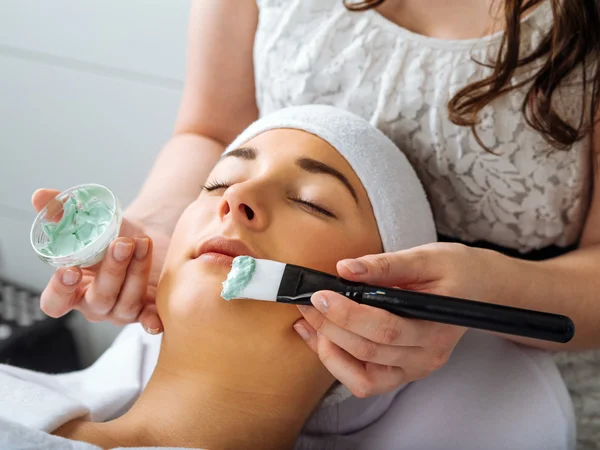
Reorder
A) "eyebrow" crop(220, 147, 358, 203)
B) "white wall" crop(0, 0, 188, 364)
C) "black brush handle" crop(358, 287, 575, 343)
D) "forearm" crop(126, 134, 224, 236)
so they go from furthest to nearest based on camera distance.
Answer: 1. "white wall" crop(0, 0, 188, 364)
2. "forearm" crop(126, 134, 224, 236)
3. "eyebrow" crop(220, 147, 358, 203)
4. "black brush handle" crop(358, 287, 575, 343)

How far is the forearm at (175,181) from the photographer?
1012 millimetres

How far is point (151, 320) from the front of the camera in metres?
0.82

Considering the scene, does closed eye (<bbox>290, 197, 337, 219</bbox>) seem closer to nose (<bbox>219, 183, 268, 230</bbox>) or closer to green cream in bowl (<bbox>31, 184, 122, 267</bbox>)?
nose (<bbox>219, 183, 268, 230</bbox>)

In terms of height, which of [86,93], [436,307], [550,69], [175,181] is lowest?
[86,93]

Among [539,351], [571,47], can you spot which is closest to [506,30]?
[571,47]

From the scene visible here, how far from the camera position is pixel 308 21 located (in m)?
0.96

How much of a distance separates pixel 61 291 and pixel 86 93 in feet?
2.74

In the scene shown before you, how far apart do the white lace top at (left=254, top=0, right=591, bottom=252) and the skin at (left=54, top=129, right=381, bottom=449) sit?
0.37 feet

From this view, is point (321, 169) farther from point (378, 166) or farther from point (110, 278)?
point (110, 278)

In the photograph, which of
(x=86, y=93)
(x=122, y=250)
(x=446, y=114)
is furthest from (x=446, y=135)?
(x=86, y=93)

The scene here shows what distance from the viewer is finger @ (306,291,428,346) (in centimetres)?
59

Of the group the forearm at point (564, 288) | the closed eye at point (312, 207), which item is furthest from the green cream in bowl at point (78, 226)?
the forearm at point (564, 288)

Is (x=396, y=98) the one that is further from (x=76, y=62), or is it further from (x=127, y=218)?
(x=76, y=62)

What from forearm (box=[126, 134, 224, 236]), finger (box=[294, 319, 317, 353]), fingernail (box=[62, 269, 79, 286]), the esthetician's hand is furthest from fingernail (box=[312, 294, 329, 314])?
forearm (box=[126, 134, 224, 236])
